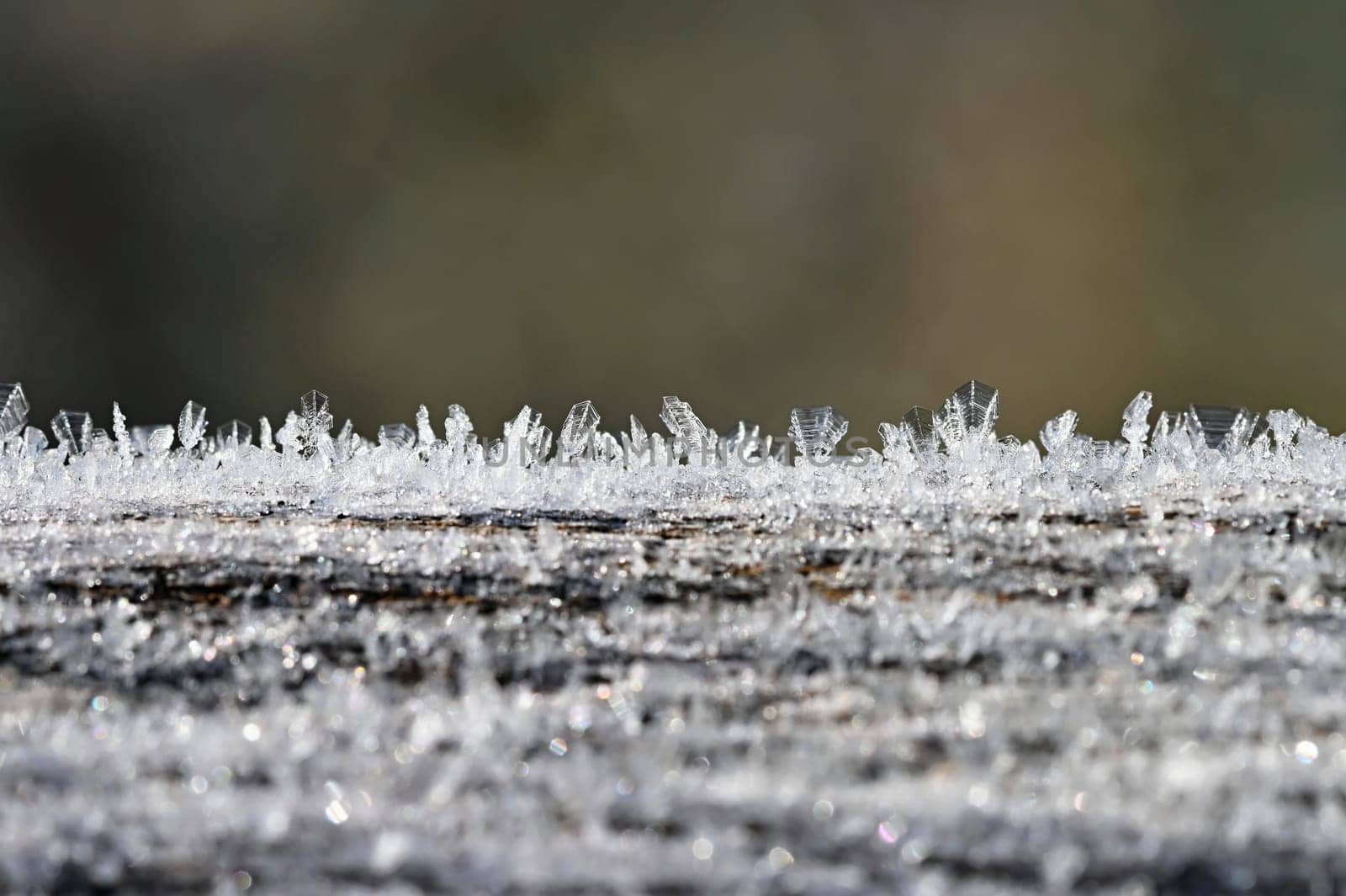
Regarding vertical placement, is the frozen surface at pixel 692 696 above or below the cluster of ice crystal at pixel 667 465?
below

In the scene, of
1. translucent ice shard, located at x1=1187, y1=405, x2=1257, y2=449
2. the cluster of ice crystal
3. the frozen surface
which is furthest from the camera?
translucent ice shard, located at x1=1187, y1=405, x2=1257, y2=449

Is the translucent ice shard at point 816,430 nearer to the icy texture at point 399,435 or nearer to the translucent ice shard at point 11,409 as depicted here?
the icy texture at point 399,435

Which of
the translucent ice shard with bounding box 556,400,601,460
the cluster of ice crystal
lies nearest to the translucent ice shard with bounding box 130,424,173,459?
the cluster of ice crystal

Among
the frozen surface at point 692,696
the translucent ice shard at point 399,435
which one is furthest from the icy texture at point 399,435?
the frozen surface at point 692,696

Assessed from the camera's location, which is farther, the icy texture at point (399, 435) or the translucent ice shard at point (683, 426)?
the icy texture at point (399, 435)

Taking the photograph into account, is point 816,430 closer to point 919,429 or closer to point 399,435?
point 919,429

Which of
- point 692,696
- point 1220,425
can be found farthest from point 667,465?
point 692,696

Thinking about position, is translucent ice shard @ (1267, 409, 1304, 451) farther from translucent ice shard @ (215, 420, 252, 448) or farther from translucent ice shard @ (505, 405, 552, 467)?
translucent ice shard @ (215, 420, 252, 448)
